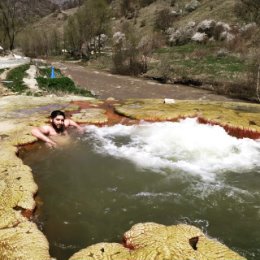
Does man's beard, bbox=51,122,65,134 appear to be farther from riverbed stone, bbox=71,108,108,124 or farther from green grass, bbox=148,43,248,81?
green grass, bbox=148,43,248,81

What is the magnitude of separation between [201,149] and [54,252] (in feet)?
17.2

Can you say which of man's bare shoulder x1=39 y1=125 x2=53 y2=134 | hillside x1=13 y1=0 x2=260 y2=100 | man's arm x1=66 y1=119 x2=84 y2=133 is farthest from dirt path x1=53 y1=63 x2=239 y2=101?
man's bare shoulder x1=39 y1=125 x2=53 y2=134

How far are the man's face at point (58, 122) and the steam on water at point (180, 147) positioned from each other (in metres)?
0.97

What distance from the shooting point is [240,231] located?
5727 millimetres

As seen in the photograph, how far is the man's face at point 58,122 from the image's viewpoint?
33.2 feet

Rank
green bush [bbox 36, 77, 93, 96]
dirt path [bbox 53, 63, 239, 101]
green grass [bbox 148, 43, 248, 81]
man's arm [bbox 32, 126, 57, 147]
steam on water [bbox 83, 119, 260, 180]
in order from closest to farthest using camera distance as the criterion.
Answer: steam on water [bbox 83, 119, 260, 180] < man's arm [bbox 32, 126, 57, 147] < green bush [bbox 36, 77, 93, 96] < dirt path [bbox 53, 63, 239, 101] < green grass [bbox 148, 43, 248, 81]

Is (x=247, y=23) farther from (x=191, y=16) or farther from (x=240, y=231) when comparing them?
(x=240, y=231)

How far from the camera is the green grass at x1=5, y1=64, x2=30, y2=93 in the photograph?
1762cm

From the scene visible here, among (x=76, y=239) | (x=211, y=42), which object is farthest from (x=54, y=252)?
(x=211, y=42)

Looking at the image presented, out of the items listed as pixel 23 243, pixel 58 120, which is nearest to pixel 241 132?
pixel 58 120

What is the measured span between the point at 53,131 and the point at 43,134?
16.3 inches

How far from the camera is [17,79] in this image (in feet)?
66.2

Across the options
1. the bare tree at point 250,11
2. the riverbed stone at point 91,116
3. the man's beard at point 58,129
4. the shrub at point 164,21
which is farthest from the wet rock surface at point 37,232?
the shrub at point 164,21

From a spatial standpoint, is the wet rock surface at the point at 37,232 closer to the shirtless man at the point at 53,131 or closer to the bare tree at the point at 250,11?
the shirtless man at the point at 53,131
